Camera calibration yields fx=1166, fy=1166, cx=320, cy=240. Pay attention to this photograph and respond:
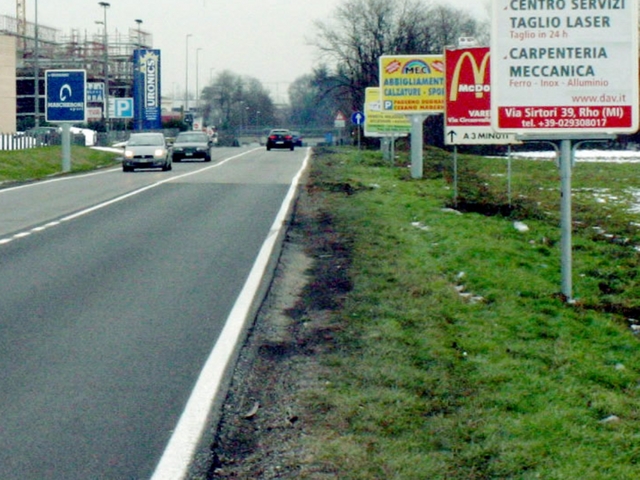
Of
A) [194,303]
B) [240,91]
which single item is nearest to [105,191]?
[194,303]

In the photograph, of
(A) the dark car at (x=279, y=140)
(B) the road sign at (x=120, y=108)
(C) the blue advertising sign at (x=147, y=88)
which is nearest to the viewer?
(C) the blue advertising sign at (x=147, y=88)

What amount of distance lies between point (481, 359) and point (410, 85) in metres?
25.4

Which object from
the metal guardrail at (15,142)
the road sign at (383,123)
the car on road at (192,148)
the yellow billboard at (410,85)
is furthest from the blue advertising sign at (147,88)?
the yellow billboard at (410,85)

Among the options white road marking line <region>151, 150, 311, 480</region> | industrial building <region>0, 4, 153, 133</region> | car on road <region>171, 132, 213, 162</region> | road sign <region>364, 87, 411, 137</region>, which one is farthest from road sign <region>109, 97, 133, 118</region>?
white road marking line <region>151, 150, 311, 480</region>

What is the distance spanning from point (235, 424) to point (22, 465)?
4.28ft

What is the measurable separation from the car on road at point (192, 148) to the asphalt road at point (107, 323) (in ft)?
102

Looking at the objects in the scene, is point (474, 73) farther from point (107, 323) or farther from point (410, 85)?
point (107, 323)

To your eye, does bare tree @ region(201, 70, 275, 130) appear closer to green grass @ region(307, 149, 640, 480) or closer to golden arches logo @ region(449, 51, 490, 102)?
golden arches logo @ region(449, 51, 490, 102)

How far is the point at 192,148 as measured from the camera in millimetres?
53531

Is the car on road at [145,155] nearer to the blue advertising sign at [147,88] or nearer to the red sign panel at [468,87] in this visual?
the red sign panel at [468,87]

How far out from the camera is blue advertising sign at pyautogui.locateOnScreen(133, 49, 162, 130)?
72250 mm

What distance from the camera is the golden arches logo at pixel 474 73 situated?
21234 mm

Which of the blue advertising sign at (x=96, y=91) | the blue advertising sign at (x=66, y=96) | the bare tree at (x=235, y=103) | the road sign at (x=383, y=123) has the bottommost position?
the road sign at (x=383, y=123)

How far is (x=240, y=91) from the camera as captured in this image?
185m
